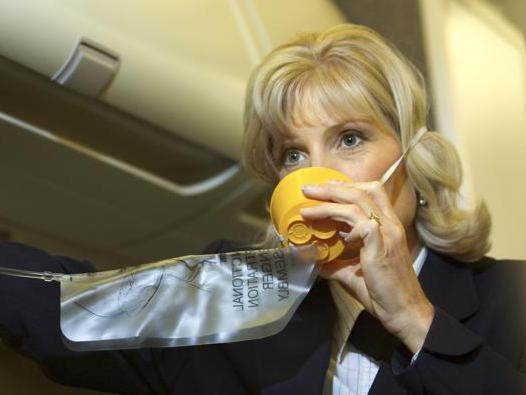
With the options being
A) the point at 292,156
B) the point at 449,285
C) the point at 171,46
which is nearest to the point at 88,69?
the point at 171,46

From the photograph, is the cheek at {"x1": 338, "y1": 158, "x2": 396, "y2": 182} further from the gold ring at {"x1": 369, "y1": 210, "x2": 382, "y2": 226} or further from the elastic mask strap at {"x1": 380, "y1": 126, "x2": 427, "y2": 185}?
the gold ring at {"x1": 369, "y1": 210, "x2": 382, "y2": 226}

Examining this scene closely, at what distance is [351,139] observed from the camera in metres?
0.91

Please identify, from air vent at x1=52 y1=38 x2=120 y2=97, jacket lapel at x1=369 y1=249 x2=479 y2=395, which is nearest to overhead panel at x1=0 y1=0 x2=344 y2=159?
air vent at x1=52 y1=38 x2=120 y2=97

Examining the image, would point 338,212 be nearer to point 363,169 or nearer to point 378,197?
point 378,197

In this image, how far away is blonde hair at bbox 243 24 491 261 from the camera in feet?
2.99

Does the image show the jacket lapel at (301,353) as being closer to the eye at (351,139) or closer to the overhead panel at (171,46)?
the eye at (351,139)

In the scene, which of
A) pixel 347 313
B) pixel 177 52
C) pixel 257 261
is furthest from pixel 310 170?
pixel 177 52

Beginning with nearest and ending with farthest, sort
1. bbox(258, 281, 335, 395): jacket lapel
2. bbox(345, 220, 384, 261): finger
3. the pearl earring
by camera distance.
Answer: bbox(345, 220, 384, 261): finger < bbox(258, 281, 335, 395): jacket lapel < the pearl earring

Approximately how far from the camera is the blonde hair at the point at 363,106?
911 mm

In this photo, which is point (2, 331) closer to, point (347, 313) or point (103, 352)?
point (103, 352)

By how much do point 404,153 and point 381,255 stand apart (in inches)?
8.7

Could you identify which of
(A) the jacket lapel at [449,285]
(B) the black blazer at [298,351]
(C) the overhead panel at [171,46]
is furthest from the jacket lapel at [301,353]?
(C) the overhead panel at [171,46]

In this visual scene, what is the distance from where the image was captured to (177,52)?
103 cm

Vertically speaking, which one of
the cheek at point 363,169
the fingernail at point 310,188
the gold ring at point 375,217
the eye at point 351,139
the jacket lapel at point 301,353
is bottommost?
the jacket lapel at point 301,353
